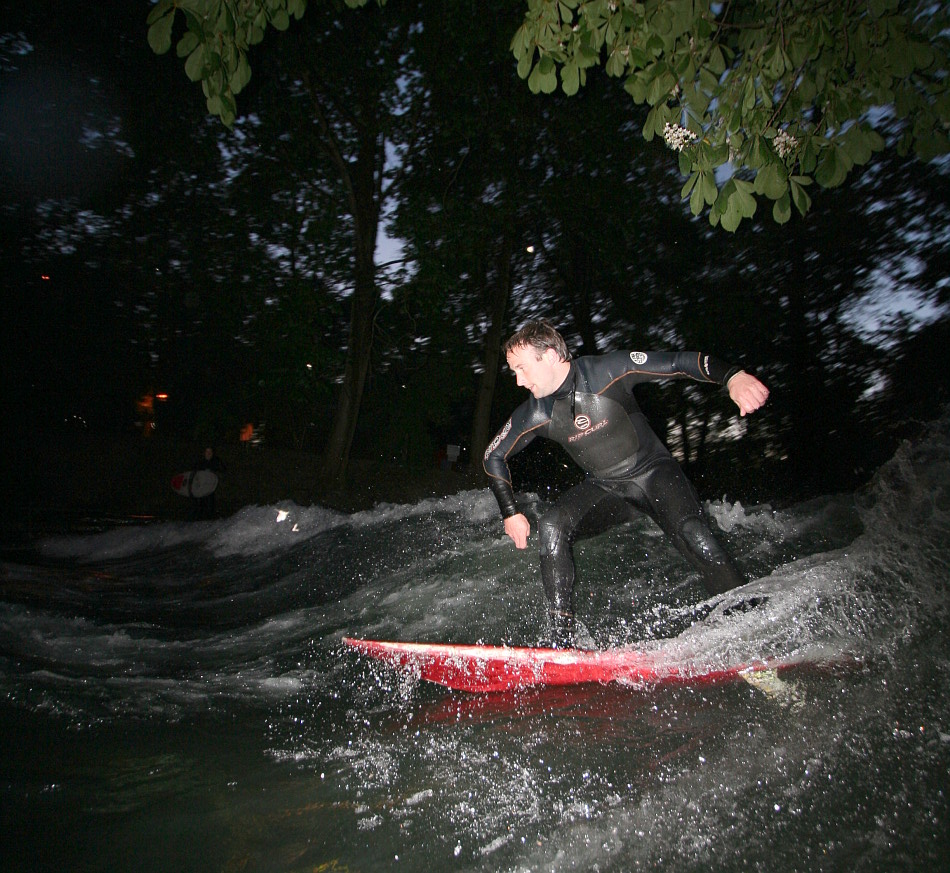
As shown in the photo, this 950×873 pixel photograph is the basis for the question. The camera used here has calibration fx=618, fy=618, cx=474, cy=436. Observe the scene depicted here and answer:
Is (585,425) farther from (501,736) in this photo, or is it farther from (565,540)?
(501,736)

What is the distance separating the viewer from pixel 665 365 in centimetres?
381

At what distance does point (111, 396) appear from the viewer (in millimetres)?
27031

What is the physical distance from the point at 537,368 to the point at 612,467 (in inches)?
32.3

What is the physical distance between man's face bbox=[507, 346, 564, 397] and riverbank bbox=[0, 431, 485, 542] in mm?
10293

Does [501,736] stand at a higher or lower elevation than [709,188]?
lower

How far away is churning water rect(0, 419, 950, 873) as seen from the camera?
6.48 ft

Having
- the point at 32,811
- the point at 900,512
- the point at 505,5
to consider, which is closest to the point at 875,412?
the point at 505,5

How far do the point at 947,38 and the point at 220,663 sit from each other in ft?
18.2

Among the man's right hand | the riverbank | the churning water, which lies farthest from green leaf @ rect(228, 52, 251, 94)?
the riverbank

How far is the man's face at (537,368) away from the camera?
3.78m

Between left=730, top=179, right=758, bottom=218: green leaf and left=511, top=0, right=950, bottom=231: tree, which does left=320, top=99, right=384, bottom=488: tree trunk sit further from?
left=730, top=179, right=758, bottom=218: green leaf

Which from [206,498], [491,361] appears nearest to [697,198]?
[206,498]

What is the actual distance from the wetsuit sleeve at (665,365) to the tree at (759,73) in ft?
2.54

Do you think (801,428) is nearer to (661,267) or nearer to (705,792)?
(661,267)
